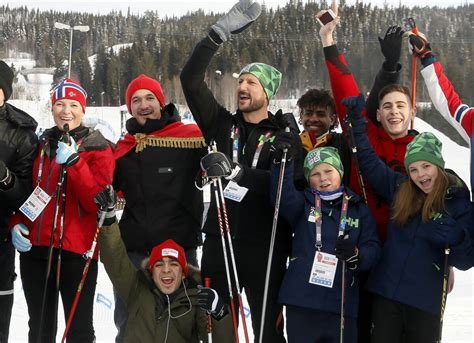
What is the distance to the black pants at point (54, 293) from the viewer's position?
142 inches

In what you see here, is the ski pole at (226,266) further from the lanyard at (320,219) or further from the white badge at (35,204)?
the white badge at (35,204)

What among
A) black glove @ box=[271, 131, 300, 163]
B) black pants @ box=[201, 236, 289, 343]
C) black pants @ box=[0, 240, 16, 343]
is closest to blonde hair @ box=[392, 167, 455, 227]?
black glove @ box=[271, 131, 300, 163]

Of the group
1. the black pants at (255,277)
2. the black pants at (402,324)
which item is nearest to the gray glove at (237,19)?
the black pants at (255,277)

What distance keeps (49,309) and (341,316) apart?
1597mm

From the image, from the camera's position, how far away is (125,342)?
346cm

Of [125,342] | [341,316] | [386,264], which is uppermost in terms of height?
[386,264]

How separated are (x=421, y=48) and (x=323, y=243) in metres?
1.30

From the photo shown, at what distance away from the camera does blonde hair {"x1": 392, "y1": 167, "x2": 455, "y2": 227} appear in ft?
10.7

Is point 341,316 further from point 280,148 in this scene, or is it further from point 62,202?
point 62,202

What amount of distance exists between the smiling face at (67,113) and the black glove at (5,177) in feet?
1.23

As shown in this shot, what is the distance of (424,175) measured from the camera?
3.32 meters

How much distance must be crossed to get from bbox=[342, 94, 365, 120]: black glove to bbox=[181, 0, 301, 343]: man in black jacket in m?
0.35

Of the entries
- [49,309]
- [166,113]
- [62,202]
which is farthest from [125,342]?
[166,113]

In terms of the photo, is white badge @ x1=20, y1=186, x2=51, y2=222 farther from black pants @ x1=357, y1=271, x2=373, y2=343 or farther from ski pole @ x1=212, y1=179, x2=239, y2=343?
black pants @ x1=357, y1=271, x2=373, y2=343
